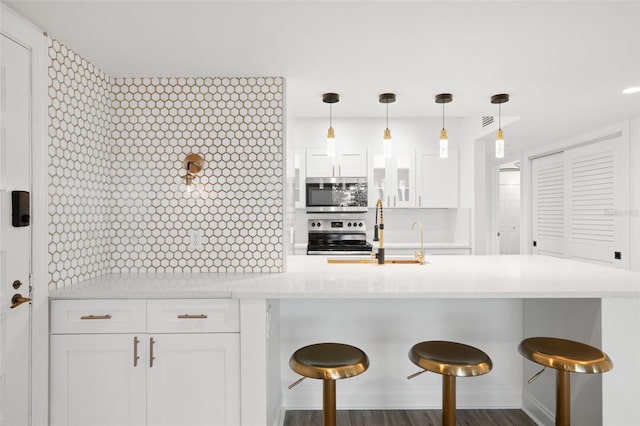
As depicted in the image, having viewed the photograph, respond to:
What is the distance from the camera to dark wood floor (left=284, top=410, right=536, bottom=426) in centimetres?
243

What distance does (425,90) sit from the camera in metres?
2.70

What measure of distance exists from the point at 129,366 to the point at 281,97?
5.73ft

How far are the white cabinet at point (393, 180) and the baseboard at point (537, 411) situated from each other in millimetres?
2635

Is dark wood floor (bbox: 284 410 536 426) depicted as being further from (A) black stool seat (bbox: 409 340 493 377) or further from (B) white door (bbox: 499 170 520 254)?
(B) white door (bbox: 499 170 520 254)

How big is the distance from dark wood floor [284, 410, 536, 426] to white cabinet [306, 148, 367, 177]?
2.85 meters

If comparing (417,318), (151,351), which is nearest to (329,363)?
(151,351)

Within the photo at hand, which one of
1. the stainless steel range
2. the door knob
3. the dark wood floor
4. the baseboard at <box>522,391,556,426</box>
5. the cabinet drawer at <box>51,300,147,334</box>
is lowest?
the dark wood floor

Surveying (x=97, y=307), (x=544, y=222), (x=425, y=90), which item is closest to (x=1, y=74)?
(x=97, y=307)

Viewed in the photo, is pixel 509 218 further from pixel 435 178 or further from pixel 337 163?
pixel 337 163

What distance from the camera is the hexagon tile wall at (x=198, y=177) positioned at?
248cm

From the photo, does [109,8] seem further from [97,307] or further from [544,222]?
[544,222]

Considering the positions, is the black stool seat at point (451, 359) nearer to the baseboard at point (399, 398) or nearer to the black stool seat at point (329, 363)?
the black stool seat at point (329, 363)

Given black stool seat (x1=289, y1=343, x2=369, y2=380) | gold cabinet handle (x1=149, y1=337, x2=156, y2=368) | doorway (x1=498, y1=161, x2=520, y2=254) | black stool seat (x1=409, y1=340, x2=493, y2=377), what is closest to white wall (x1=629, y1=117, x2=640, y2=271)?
black stool seat (x1=409, y1=340, x2=493, y2=377)

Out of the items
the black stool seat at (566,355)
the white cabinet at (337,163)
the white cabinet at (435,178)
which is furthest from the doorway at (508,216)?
the black stool seat at (566,355)
